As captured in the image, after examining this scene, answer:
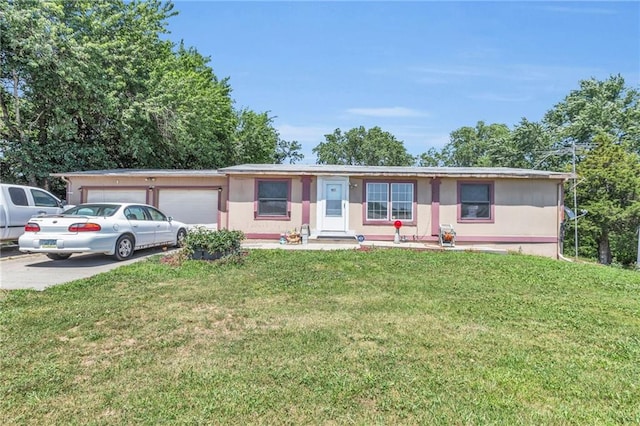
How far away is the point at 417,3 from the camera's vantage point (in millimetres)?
9047

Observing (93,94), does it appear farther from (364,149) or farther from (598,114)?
(364,149)

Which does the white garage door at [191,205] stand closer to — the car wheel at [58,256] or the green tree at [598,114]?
the car wheel at [58,256]

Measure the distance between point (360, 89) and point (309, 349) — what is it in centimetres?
1590

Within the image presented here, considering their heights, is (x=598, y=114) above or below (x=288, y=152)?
above

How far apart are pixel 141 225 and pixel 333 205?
6.04 meters

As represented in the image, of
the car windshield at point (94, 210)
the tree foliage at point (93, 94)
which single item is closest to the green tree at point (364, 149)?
the tree foliage at point (93, 94)

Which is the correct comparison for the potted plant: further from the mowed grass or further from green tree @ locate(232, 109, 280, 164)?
green tree @ locate(232, 109, 280, 164)

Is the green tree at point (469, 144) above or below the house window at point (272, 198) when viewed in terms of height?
above

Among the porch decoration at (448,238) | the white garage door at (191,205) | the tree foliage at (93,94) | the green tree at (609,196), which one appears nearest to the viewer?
the porch decoration at (448,238)

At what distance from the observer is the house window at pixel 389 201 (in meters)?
12.1

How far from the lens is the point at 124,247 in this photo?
841cm

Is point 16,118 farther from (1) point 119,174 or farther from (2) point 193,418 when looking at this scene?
Answer: (2) point 193,418

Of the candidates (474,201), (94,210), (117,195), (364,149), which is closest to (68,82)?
(117,195)

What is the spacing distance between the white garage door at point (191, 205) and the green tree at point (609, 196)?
18573 millimetres
